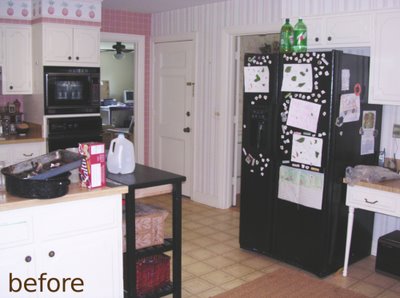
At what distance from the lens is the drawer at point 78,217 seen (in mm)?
2402

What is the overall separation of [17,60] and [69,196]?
3216mm

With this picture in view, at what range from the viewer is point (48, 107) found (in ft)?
16.6

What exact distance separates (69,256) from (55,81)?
2.96m

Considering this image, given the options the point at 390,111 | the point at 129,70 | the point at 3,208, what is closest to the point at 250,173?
the point at 390,111

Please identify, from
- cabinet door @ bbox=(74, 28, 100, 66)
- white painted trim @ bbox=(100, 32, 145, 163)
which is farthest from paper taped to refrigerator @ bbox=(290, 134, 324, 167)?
white painted trim @ bbox=(100, 32, 145, 163)

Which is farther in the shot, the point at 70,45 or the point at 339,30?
the point at 70,45

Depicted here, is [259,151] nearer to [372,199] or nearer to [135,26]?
[372,199]

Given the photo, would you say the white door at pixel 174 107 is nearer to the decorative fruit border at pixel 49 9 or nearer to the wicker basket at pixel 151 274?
the decorative fruit border at pixel 49 9

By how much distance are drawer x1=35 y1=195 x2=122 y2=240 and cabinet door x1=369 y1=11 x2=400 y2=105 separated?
86.0 inches

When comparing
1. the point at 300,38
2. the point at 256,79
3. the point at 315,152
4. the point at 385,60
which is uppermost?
the point at 300,38

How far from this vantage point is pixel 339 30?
12.5 ft

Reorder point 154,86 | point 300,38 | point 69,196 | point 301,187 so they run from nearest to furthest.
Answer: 1. point 69,196
2. point 301,187
3. point 300,38
4. point 154,86

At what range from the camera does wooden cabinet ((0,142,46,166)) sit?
4.87 m

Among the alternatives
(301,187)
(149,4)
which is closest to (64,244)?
(301,187)
